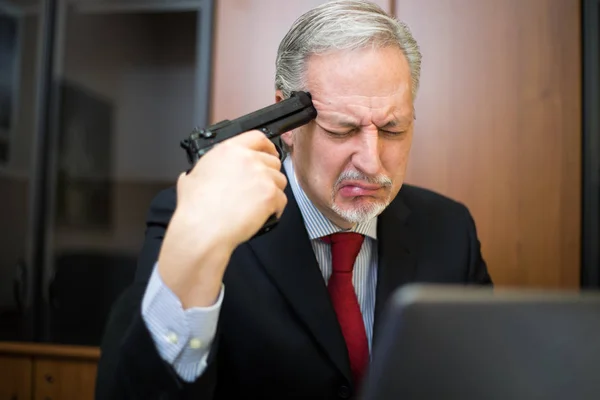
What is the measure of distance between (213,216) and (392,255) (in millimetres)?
415

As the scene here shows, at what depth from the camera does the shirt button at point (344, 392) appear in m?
0.77

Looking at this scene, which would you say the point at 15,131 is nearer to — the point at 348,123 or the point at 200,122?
the point at 200,122

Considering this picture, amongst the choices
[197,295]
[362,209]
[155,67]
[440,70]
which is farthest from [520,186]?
[155,67]

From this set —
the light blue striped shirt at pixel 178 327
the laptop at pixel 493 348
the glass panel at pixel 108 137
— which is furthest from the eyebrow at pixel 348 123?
the glass panel at pixel 108 137

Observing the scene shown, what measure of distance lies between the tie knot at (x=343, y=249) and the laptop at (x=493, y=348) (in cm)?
58

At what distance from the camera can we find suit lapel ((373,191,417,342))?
0.85 metres

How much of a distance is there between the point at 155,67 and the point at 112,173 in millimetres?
402

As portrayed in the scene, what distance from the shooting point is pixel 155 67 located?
77.1 inches

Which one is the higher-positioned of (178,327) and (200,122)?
(200,122)

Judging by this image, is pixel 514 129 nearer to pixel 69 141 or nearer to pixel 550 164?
pixel 550 164

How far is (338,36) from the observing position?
79 centimetres

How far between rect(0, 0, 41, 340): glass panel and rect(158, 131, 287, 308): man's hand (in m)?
1.34

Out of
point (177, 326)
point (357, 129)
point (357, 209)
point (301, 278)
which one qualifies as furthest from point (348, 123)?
point (177, 326)

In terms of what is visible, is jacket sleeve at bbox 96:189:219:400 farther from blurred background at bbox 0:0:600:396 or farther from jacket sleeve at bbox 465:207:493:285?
blurred background at bbox 0:0:600:396
